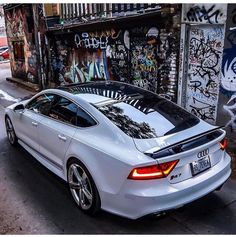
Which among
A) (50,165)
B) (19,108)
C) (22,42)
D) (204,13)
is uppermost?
(204,13)

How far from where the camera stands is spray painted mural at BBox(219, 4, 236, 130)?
5.96 meters

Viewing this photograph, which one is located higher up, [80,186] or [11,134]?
[80,186]

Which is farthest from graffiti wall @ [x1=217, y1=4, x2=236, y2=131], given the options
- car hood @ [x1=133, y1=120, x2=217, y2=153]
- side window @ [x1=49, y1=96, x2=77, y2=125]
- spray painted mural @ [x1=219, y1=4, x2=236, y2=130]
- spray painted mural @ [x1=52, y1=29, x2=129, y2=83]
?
side window @ [x1=49, y1=96, x2=77, y2=125]

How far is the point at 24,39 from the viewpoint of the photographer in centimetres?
1518

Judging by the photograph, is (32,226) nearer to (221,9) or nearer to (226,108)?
(226,108)

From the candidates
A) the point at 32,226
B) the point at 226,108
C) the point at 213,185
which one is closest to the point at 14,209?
the point at 32,226

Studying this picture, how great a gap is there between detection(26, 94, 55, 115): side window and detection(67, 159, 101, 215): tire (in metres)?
1.21

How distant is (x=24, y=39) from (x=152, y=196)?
540 inches

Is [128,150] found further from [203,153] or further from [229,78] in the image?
[229,78]

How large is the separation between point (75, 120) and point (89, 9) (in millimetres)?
7345

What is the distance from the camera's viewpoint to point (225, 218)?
12.4 ft

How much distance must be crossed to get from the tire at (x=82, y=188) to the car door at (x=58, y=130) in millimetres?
288

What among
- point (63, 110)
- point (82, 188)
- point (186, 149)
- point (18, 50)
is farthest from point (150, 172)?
point (18, 50)

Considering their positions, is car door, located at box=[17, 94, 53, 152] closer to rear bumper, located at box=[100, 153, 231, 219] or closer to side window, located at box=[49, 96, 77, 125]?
side window, located at box=[49, 96, 77, 125]
